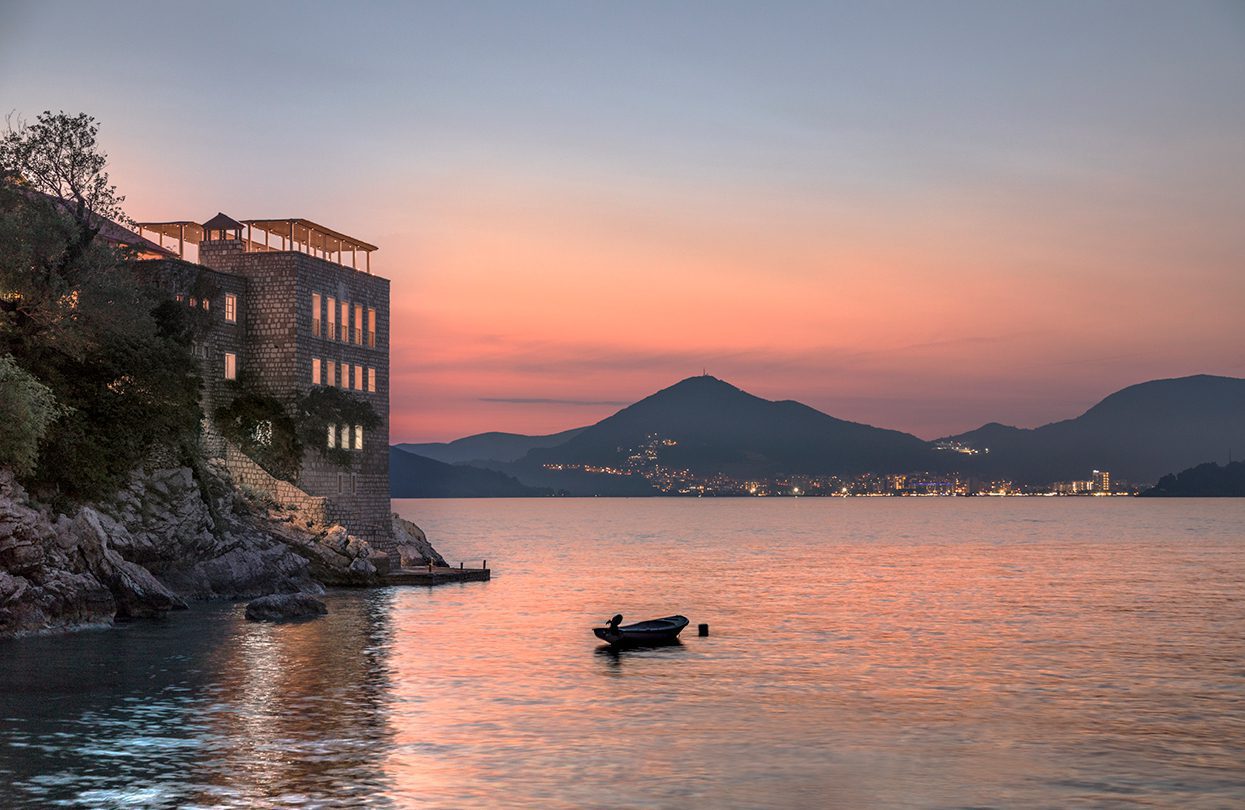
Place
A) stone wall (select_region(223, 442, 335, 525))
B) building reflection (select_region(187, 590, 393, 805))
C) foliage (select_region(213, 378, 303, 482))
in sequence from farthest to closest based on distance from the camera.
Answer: foliage (select_region(213, 378, 303, 482))
stone wall (select_region(223, 442, 335, 525))
building reflection (select_region(187, 590, 393, 805))

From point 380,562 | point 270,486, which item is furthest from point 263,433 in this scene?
point 380,562

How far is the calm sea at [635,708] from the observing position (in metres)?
25.7

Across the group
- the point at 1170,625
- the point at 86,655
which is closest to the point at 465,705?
the point at 86,655

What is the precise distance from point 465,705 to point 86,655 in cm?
1396

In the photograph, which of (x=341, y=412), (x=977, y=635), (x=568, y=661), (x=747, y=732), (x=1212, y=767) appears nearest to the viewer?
(x=1212, y=767)

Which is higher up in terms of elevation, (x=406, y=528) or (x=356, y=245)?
(x=356, y=245)

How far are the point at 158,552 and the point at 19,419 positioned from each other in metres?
12.0

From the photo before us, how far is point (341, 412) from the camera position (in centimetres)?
7544

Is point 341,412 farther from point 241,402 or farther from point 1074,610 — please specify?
point 1074,610

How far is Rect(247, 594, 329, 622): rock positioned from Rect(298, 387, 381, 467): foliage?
1733cm

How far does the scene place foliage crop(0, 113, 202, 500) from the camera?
52438 millimetres

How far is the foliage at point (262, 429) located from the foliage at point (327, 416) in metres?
0.78

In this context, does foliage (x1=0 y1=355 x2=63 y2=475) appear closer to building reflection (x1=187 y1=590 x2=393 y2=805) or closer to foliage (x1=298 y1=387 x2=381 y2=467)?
building reflection (x1=187 y1=590 x2=393 y2=805)

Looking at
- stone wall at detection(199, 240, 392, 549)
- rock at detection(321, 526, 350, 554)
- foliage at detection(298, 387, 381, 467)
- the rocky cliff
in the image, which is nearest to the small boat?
the rocky cliff
